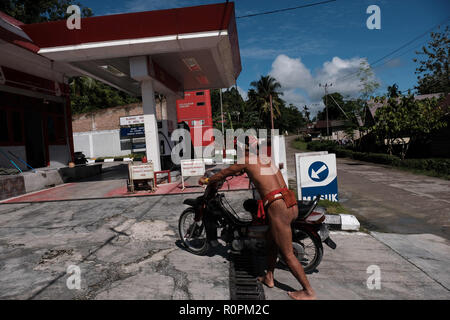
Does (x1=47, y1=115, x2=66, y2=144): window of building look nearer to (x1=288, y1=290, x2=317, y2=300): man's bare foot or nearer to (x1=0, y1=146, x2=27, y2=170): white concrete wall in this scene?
Answer: (x1=0, y1=146, x2=27, y2=170): white concrete wall

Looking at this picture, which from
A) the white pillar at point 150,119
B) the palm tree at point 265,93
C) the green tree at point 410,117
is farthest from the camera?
the palm tree at point 265,93

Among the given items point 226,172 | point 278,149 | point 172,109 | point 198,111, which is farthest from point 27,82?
point 198,111

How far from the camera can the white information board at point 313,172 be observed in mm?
6059

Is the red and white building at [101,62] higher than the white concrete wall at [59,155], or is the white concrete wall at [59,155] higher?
the red and white building at [101,62]

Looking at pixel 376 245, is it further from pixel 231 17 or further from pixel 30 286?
pixel 231 17

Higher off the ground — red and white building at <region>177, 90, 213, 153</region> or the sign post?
red and white building at <region>177, 90, 213, 153</region>

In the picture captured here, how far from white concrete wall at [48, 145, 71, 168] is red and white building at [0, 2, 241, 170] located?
0.04m

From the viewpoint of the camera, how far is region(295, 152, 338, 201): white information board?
6.06m

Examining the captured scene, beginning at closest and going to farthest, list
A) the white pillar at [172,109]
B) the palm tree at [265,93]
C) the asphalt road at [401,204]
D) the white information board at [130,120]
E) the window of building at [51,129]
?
the asphalt road at [401,204], the window of building at [51,129], the white pillar at [172,109], the white information board at [130,120], the palm tree at [265,93]

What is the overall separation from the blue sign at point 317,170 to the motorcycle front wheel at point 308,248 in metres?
2.78

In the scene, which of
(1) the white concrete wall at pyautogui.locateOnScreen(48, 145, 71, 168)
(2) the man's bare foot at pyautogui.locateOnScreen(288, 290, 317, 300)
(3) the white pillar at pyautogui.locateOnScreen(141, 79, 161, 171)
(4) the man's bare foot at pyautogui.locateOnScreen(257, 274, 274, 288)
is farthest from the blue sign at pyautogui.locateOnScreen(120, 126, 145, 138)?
(2) the man's bare foot at pyautogui.locateOnScreen(288, 290, 317, 300)

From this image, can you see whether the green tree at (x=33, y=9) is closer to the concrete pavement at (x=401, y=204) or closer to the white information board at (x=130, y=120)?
the white information board at (x=130, y=120)

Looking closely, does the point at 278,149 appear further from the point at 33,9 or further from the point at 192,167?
the point at 33,9

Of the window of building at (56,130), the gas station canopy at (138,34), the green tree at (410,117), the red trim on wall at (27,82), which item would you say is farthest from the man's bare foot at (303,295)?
the green tree at (410,117)
